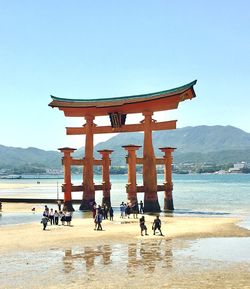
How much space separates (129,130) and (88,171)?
19.1 ft

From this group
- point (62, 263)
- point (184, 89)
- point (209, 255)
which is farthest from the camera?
point (184, 89)

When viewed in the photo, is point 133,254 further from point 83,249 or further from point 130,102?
point 130,102

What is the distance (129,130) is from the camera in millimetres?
44031

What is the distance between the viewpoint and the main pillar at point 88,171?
4519cm

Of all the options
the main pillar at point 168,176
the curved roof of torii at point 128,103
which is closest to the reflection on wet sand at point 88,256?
the curved roof of torii at point 128,103

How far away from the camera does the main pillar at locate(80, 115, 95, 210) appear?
45.2 m

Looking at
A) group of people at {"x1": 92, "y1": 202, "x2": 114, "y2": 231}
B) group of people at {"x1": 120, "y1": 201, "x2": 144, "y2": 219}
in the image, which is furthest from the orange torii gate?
group of people at {"x1": 92, "y1": 202, "x2": 114, "y2": 231}

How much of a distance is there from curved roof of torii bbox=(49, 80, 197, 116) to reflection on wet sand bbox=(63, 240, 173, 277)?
1929 cm

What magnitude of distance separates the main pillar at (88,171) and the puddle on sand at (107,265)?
2331 cm

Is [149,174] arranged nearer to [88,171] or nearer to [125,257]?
[88,171]

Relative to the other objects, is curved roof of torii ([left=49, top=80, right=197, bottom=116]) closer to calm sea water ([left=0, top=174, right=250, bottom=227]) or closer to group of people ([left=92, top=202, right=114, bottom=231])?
calm sea water ([left=0, top=174, right=250, bottom=227])

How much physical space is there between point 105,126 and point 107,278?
31.0 metres

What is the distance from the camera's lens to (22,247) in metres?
21.9

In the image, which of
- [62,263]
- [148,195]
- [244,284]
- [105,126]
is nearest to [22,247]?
[62,263]
